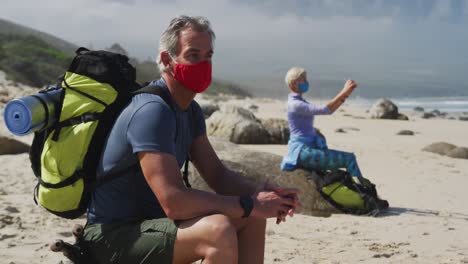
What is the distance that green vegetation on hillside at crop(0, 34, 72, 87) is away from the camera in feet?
94.3

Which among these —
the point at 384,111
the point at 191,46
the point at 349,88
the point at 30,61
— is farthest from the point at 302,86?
the point at 30,61

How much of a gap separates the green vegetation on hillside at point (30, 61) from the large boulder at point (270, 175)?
16811mm

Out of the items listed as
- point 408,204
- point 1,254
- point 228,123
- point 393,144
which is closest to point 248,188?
point 1,254

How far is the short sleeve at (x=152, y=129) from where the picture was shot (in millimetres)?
2697

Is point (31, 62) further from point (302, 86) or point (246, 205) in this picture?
point (246, 205)

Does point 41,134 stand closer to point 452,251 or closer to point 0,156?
point 452,251

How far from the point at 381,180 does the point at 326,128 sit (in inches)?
335

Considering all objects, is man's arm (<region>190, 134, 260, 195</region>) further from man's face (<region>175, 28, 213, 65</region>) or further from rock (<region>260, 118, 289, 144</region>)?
rock (<region>260, 118, 289, 144</region>)

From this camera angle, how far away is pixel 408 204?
7.13 m

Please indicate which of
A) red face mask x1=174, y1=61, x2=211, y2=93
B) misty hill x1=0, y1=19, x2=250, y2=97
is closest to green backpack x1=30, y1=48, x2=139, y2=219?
red face mask x1=174, y1=61, x2=211, y2=93

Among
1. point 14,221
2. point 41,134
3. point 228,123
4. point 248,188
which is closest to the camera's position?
point 41,134

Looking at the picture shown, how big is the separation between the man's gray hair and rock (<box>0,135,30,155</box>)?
665cm

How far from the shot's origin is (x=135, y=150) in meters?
2.71

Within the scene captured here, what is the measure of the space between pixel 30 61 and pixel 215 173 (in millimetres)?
30245
